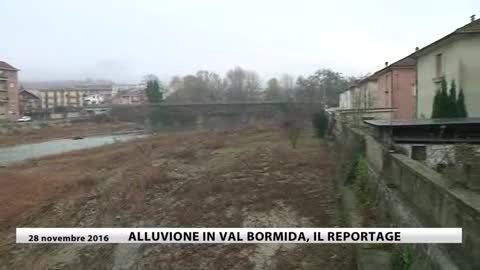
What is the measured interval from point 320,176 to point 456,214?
49.0 feet

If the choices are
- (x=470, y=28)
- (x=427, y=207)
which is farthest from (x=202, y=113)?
(x=427, y=207)

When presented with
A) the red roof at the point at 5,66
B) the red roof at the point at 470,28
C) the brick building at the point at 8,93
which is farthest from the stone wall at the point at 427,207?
the red roof at the point at 5,66

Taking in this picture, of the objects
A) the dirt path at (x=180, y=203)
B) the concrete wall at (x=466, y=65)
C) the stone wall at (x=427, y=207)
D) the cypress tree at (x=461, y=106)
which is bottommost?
the dirt path at (x=180, y=203)

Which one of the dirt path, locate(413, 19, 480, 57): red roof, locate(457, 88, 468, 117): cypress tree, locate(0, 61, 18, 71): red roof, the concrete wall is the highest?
locate(0, 61, 18, 71): red roof

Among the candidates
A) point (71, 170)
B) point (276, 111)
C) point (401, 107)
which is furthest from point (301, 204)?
point (276, 111)

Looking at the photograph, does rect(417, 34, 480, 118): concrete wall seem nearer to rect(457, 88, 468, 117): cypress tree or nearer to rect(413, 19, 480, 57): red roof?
rect(413, 19, 480, 57): red roof

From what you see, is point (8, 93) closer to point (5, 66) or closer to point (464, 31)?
point (5, 66)

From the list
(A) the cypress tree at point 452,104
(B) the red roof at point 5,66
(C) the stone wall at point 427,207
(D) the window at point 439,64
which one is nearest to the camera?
(C) the stone wall at point 427,207

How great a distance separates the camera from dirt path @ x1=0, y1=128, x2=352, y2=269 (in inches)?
410

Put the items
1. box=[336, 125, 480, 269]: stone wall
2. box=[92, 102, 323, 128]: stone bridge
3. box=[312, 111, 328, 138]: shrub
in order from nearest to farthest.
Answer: box=[336, 125, 480, 269]: stone wall → box=[312, 111, 328, 138]: shrub → box=[92, 102, 323, 128]: stone bridge

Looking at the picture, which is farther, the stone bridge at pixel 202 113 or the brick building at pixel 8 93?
the brick building at pixel 8 93

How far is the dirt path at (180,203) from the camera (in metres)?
10.4

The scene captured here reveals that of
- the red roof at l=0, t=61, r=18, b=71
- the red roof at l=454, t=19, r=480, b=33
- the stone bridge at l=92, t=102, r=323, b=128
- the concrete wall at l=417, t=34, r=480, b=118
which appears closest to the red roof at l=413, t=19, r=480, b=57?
the red roof at l=454, t=19, r=480, b=33

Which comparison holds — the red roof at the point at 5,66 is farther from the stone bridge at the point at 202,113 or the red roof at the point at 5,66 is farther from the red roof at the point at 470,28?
the red roof at the point at 470,28
